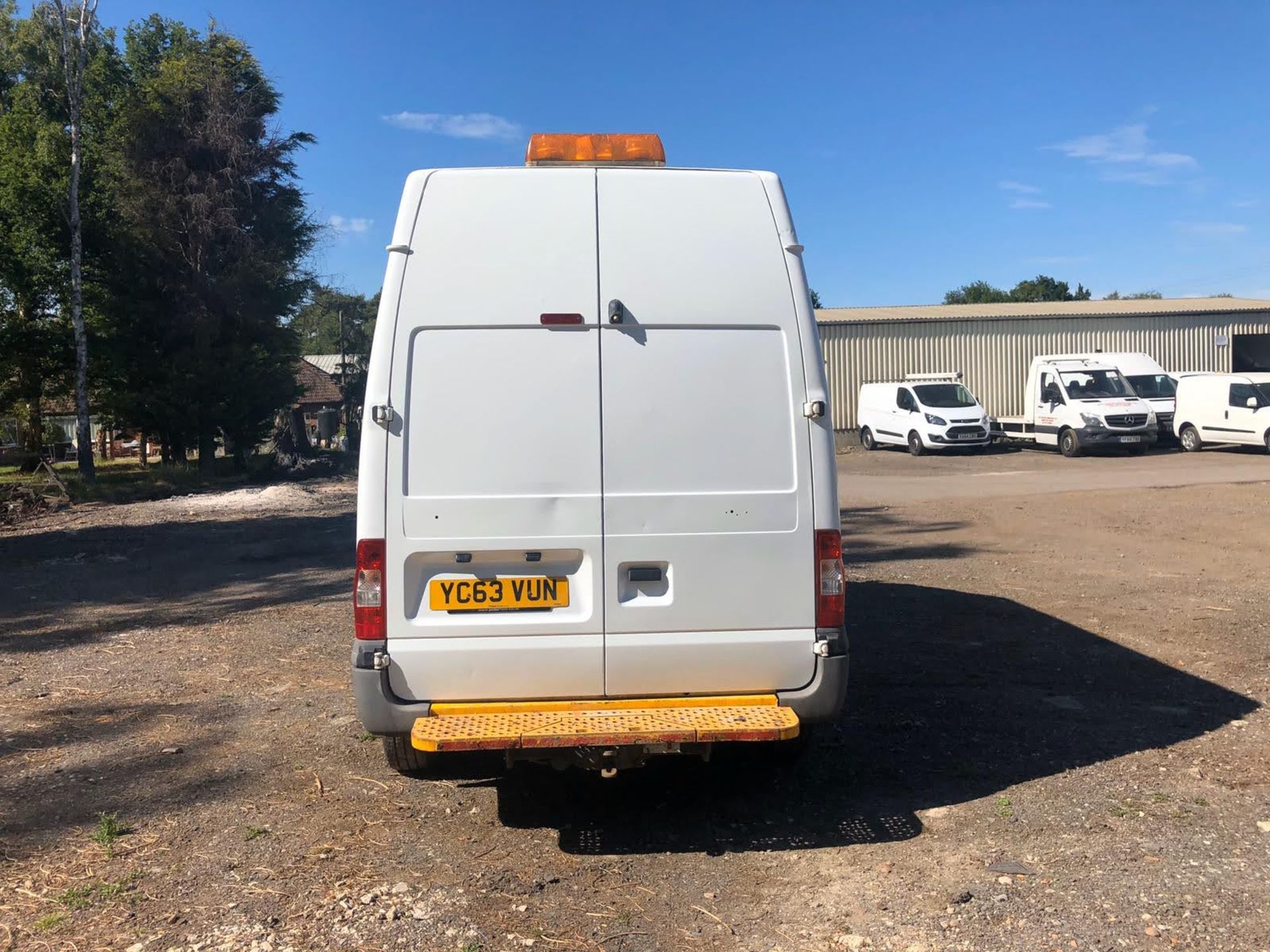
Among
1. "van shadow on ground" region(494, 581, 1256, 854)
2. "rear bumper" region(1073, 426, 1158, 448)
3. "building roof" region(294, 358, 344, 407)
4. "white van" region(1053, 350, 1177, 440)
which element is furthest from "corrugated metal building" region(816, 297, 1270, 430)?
"building roof" region(294, 358, 344, 407)

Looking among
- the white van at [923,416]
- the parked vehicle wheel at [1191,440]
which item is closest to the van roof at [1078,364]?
the white van at [923,416]

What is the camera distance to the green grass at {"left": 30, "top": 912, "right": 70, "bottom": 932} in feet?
12.4

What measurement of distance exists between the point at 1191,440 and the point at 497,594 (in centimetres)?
2713

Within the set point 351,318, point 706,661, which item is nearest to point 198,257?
point 706,661

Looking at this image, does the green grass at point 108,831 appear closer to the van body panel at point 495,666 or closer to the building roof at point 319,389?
the van body panel at point 495,666

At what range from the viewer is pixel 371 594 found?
430 cm

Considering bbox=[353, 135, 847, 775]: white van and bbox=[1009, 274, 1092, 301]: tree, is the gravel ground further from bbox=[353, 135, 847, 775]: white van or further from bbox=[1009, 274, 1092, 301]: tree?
bbox=[1009, 274, 1092, 301]: tree

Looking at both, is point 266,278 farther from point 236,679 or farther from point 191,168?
point 236,679

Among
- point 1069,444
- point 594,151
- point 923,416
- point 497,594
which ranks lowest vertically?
point 497,594

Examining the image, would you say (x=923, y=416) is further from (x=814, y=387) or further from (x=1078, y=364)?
(x=814, y=387)

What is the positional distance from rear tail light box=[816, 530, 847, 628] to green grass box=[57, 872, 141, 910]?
2.96m

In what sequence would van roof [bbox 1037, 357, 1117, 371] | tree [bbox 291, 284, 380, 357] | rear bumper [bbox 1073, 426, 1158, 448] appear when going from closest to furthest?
rear bumper [bbox 1073, 426, 1158, 448] < van roof [bbox 1037, 357, 1117, 371] < tree [bbox 291, 284, 380, 357]

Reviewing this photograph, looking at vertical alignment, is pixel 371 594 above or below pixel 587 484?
below

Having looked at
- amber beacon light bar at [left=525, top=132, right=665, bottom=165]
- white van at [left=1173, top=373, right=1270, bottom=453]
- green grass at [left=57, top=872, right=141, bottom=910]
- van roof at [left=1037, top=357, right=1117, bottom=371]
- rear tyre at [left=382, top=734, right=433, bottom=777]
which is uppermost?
van roof at [left=1037, top=357, right=1117, bottom=371]
